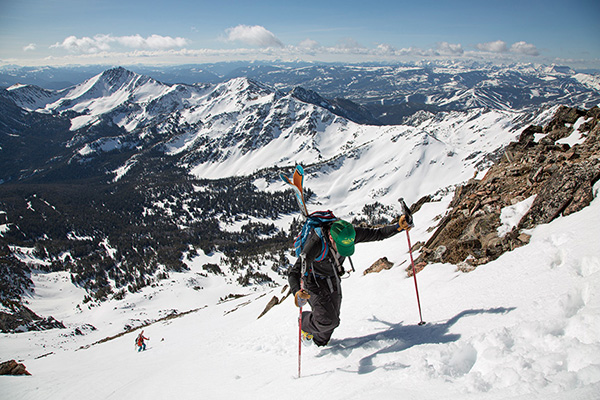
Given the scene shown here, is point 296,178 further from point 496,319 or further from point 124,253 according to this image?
point 124,253

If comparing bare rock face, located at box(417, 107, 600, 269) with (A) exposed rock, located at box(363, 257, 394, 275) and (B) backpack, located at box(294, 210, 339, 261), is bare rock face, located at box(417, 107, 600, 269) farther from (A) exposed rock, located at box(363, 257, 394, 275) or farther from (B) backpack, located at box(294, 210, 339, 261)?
(B) backpack, located at box(294, 210, 339, 261)

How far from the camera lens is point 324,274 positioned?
6605mm

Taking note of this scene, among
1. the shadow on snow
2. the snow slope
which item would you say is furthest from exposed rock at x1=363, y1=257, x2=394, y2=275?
the shadow on snow

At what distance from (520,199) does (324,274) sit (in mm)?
7644

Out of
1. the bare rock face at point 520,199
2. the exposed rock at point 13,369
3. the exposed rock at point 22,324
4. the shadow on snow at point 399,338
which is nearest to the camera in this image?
the shadow on snow at point 399,338

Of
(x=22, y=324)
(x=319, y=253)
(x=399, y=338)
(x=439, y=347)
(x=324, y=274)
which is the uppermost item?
(x=319, y=253)

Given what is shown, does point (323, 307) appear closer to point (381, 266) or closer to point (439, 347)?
point (439, 347)

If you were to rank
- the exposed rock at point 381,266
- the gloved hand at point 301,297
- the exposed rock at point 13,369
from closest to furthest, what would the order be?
the gloved hand at point 301,297
the exposed rock at point 381,266
the exposed rock at point 13,369

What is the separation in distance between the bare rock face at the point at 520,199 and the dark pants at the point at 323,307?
4093mm

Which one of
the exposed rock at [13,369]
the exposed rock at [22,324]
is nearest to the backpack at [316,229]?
the exposed rock at [13,369]

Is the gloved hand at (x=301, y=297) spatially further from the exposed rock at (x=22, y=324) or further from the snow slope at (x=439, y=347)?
the exposed rock at (x=22, y=324)

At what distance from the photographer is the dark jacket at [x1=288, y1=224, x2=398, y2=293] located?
6398mm

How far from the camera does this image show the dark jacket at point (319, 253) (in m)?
6.40

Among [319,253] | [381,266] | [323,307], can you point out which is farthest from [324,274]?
[381,266]
